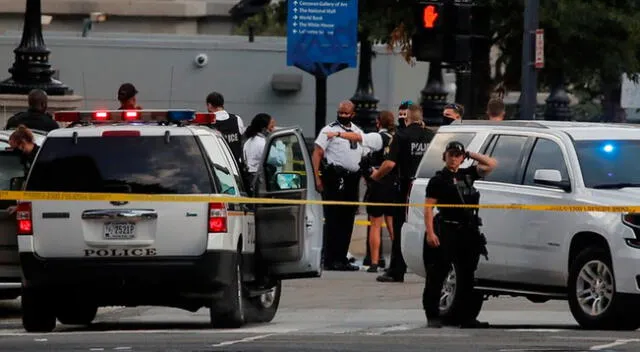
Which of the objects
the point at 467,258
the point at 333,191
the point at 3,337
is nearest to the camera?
the point at 3,337

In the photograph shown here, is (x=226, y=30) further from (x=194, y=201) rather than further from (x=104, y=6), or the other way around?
(x=194, y=201)

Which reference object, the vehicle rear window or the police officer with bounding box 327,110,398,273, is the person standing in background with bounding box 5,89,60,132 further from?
the vehicle rear window

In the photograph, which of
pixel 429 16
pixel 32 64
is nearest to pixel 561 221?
pixel 429 16

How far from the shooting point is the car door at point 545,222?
15272 millimetres

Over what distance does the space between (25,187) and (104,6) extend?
124ft

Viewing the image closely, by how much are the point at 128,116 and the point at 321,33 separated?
8.49 meters

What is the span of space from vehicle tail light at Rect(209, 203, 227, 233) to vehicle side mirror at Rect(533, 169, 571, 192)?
2622 mm

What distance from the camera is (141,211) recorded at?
1438 cm

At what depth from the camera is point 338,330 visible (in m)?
15.3

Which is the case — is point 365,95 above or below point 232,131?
below

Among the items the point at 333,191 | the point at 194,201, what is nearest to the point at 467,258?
the point at 194,201

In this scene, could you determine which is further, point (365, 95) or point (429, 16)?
point (365, 95)

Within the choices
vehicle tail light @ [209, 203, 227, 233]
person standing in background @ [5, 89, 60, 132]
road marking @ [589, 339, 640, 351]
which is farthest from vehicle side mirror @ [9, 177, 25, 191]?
road marking @ [589, 339, 640, 351]

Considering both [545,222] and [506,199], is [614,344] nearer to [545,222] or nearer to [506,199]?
[545,222]
